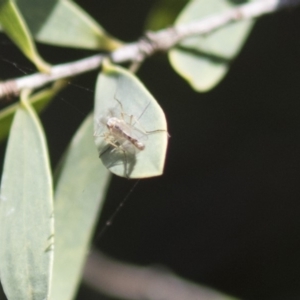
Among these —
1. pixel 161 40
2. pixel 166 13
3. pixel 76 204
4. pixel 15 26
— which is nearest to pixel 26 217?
pixel 76 204

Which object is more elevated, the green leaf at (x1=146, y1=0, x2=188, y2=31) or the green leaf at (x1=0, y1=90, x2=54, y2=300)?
the green leaf at (x1=146, y1=0, x2=188, y2=31)

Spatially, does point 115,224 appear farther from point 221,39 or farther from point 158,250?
point 221,39

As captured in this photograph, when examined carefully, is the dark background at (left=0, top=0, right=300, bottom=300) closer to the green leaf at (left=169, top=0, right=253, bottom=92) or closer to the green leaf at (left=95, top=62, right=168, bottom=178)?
the green leaf at (left=169, top=0, right=253, bottom=92)

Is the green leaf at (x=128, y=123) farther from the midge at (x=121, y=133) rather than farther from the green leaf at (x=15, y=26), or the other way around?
the green leaf at (x=15, y=26)

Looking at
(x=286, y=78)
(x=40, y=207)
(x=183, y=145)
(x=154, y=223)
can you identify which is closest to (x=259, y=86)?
(x=286, y=78)

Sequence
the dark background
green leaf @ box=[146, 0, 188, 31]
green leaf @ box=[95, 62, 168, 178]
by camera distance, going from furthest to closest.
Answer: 1. the dark background
2. green leaf @ box=[146, 0, 188, 31]
3. green leaf @ box=[95, 62, 168, 178]

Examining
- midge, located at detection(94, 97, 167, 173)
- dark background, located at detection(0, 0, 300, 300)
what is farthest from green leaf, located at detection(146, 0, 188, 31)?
midge, located at detection(94, 97, 167, 173)
